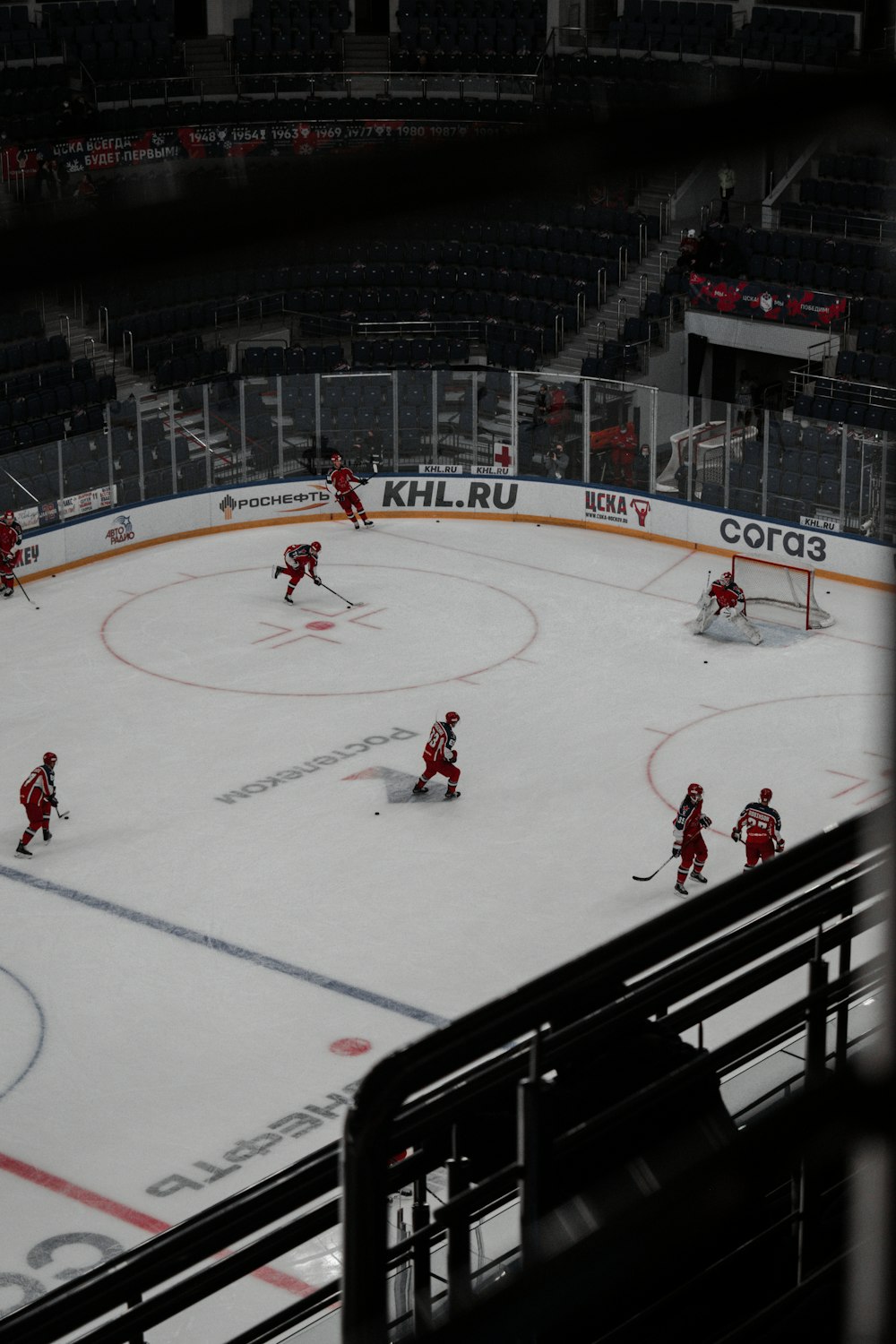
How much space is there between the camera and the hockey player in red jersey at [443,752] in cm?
1648

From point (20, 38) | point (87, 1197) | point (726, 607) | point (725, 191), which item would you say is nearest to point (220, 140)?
point (20, 38)

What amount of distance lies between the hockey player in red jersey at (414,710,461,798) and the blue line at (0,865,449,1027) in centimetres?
298

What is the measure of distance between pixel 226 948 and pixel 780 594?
10.2 meters

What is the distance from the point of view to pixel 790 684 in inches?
792

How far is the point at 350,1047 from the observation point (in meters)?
12.7

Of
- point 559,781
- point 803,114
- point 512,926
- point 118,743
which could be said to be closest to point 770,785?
point 559,781

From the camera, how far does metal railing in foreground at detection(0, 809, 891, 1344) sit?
1.38 meters

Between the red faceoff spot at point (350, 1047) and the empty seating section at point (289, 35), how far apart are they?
2517 centimetres

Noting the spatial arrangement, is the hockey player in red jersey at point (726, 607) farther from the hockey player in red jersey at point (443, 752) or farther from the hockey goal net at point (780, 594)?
the hockey player in red jersey at point (443, 752)

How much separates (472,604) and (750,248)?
10.4 meters

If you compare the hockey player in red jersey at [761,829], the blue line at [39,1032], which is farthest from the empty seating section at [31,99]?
the hockey player in red jersey at [761,829]

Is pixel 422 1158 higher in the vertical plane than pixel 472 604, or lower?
higher

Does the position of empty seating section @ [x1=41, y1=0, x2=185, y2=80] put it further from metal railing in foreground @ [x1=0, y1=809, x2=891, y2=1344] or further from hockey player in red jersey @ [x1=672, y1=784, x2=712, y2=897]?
metal railing in foreground @ [x1=0, y1=809, x2=891, y2=1344]

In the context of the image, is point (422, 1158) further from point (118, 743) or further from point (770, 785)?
point (118, 743)
